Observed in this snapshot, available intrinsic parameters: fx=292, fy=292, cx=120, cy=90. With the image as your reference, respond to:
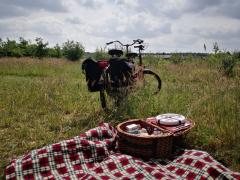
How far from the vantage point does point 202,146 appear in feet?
13.2

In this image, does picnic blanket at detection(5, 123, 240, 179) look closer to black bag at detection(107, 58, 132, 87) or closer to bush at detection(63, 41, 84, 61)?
black bag at detection(107, 58, 132, 87)

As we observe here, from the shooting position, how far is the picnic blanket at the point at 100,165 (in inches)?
127

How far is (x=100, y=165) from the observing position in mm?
3545

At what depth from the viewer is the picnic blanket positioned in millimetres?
3219

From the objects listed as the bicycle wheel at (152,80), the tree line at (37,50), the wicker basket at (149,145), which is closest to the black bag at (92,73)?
the bicycle wheel at (152,80)

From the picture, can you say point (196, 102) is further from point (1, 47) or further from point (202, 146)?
point (1, 47)

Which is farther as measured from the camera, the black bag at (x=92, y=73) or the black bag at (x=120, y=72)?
the black bag at (x=92, y=73)

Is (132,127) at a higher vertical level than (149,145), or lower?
higher

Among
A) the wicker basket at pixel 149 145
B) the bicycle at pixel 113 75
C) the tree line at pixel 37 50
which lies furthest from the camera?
the tree line at pixel 37 50

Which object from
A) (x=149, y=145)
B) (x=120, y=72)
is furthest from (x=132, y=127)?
(x=120, y=72)

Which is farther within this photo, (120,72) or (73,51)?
(73,51)

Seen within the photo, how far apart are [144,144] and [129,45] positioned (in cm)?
301

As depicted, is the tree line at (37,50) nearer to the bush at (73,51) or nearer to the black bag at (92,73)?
the bush at (73,51)

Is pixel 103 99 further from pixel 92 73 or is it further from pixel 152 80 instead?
pixel 152 80
